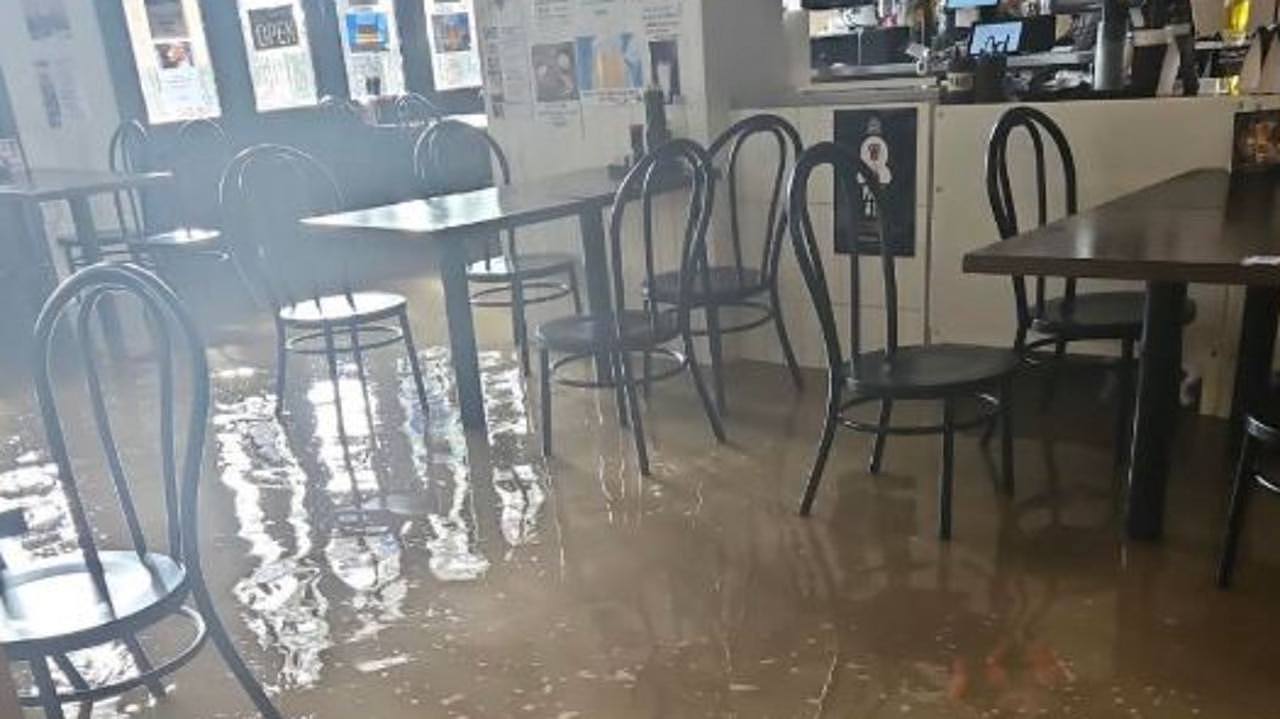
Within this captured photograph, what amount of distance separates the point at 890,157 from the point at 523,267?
53.8 inches

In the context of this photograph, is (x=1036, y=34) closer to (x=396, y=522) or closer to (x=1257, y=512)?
(x=1257, y=512)

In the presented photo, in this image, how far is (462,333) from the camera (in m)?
3.44

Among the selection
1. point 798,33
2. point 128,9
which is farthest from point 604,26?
point 128,9

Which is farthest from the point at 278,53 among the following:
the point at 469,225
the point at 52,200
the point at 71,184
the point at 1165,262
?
the point at 1165,262

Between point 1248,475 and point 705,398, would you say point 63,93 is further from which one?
point 1248,475

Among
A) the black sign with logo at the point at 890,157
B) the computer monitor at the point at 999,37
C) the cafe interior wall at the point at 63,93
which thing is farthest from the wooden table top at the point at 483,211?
the cafe interior wall at the point at 63,93

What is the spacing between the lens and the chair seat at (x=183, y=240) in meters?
4.74

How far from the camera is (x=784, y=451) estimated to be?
3189 millimetres

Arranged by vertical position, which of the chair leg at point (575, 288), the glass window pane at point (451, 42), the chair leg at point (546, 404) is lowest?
the chair leg at point (546, 404)

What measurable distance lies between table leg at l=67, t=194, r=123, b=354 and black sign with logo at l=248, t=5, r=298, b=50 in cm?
198

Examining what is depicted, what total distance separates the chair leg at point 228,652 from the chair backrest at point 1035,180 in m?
2.01

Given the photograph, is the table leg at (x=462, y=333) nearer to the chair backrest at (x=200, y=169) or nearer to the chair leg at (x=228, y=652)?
the chair leg at (x=228, y=652)

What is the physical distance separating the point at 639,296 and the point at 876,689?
2.47m

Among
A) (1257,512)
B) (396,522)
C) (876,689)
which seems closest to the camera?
(876,689)
